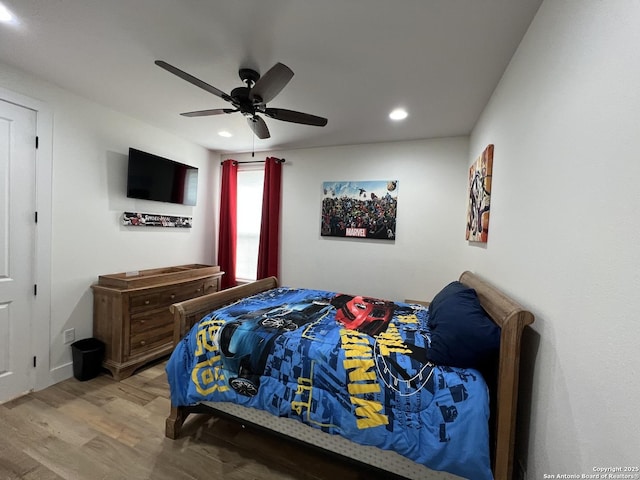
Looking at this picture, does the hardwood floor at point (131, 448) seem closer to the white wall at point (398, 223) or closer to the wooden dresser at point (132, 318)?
the wooden dresser at point (132, 318)

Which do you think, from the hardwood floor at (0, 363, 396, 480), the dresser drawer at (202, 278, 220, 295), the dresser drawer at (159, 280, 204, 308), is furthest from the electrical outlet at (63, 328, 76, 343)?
the dresser drawer at (202, 278, 220, 295)

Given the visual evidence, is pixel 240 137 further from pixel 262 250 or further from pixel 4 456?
pixel 4 456

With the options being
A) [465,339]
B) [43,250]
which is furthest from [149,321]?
[465,339]

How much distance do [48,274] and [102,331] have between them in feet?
2.32

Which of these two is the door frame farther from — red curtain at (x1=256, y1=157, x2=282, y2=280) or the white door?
red curtain at (x1=256, y1=157, x2=282, y2=280)

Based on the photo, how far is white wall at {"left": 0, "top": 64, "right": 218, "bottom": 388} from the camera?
7.72 ft

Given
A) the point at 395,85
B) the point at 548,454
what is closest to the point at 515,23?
the point at 395,85

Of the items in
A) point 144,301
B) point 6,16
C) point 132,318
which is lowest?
point 132,318

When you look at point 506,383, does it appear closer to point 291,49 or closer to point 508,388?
point 508,388

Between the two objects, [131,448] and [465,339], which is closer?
[465,339]

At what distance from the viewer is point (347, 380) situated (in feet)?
4.54

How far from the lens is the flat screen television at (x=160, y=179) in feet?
9.50

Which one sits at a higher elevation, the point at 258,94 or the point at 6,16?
the point at 6,16

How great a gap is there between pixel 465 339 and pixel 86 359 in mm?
3147
